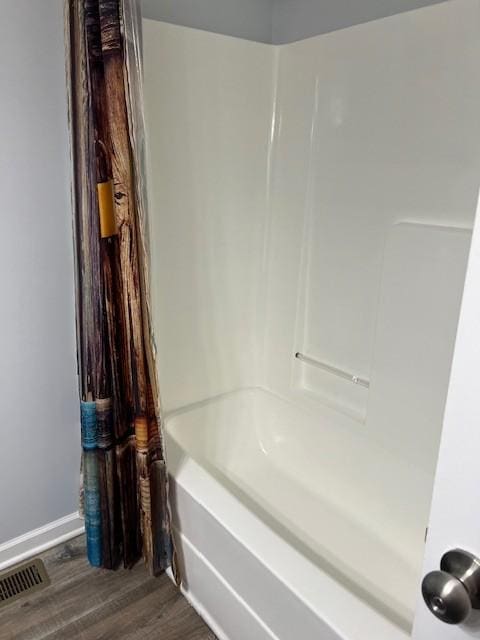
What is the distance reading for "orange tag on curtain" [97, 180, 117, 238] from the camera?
57.9 inches

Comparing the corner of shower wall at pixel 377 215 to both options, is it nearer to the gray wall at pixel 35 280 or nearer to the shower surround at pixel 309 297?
the shower surround at pixel 309 297

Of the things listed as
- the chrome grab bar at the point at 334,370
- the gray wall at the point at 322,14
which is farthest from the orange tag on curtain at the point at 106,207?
the gray wall at the point at 322,14

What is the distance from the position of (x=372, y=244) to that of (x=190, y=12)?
116cm

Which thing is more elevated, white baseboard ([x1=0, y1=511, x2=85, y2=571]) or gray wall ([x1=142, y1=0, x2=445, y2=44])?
gray wall ([x1=142, y1=0, x2=445, y2=44])

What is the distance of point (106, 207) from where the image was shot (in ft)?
4.85

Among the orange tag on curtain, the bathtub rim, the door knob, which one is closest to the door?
the door knob

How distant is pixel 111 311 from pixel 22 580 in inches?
43.0

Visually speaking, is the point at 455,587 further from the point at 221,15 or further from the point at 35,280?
the point at 221,15

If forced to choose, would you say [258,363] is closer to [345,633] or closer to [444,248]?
[444,248]

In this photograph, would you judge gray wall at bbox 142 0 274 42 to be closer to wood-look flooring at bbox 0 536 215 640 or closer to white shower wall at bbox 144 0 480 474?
white shower wall at bbox 144 0 480 474

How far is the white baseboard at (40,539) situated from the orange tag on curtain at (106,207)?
1.21 m

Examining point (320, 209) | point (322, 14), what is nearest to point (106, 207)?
point (320, 209)

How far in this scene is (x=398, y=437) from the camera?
1778mm

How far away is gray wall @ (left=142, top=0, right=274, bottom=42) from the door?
1.77 m
